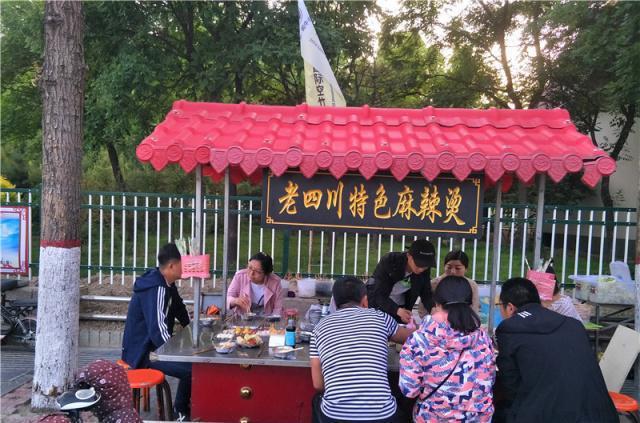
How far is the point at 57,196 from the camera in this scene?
444 centimetres

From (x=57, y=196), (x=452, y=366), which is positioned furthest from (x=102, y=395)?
(x=57, y=196)

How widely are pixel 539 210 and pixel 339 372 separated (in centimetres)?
189

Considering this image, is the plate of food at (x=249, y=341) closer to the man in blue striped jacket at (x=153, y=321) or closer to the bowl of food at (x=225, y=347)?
the bowl of food at (x=225, y=347)

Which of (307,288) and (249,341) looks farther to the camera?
(307,288)

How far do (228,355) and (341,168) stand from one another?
1.49m

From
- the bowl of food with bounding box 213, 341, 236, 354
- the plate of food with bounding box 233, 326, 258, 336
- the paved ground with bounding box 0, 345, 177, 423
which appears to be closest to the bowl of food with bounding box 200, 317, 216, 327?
the plate of food with bounding box 233, 326, 258, 336

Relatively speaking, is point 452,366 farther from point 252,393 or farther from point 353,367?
point 252,393

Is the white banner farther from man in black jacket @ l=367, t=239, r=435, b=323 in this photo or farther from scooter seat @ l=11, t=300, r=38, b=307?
scooter seat @ l=11, t=300, r=38, b=307

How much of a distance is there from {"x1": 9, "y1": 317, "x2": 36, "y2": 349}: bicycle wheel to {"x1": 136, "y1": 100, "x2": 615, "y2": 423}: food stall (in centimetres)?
364

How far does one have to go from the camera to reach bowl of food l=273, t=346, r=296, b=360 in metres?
3.36

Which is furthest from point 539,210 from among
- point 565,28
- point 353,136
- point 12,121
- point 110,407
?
point 12,121

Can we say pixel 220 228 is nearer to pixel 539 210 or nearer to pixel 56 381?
pixel 56 381

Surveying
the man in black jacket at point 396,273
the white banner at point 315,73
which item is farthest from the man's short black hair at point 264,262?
the white banner at point 315,73

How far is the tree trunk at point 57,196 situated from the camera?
4.45m
